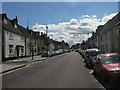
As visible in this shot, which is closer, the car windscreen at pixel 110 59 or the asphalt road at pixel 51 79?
the asphalt road at pixel 51 79

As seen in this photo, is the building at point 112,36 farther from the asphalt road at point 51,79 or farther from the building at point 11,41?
the building at point 11,41

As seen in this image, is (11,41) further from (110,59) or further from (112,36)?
(110,59)

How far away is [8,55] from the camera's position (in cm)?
4281

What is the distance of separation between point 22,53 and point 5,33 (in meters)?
14.1

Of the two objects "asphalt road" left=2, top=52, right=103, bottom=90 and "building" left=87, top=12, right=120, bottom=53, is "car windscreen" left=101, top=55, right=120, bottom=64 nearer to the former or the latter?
"asphalt road" left=2, top=52, right=103, bottom=90

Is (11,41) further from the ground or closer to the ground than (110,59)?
further from the ground

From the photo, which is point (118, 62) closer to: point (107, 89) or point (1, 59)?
point (107, 89)

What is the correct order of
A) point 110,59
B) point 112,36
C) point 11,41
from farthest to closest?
point 112,36
point 11,41
point 110,59

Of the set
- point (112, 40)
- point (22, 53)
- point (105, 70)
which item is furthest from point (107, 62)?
point (22, 53)

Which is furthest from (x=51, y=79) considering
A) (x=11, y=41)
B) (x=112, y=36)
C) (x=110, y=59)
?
(x=112, y=36)

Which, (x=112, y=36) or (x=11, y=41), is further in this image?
(x=112, y=36)

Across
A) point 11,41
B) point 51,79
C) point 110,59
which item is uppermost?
point 11,41

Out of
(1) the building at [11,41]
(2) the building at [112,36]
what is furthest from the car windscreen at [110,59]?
(1) the building at [11,41]

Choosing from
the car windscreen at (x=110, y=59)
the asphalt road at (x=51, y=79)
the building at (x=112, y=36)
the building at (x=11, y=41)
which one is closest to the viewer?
the asphalt road at (x=51, y=79)
